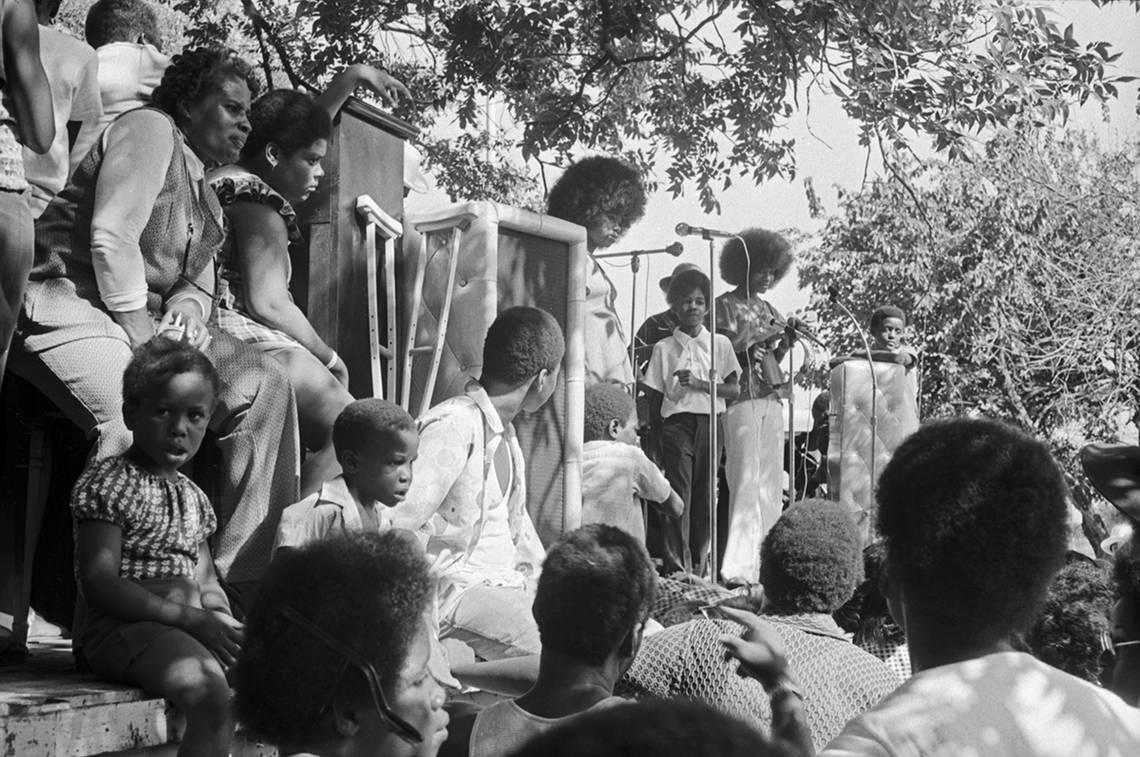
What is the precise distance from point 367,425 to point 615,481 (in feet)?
9.60

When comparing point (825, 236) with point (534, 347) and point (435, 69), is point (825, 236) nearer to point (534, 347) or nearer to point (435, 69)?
point (435, 69)

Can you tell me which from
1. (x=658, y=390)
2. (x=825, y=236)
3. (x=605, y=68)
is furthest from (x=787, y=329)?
(x=825, y=236)

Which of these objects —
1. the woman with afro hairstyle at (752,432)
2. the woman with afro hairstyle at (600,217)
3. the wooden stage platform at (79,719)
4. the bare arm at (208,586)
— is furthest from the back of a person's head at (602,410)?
the wooden stage platform at (79,719)

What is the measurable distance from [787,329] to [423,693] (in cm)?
697

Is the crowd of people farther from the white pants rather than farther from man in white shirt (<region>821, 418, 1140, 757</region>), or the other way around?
the white pants

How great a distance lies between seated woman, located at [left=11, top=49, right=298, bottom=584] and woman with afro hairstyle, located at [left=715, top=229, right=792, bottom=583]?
4459mm

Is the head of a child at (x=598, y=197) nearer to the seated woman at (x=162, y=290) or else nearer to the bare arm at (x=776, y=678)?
the seated woman at (x=162, y=290)

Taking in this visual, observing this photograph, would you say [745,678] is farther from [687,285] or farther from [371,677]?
[687,285]

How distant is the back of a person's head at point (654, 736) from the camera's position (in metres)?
1.12

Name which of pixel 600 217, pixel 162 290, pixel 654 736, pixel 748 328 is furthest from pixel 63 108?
pixel 748 328

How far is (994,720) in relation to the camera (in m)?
1.99

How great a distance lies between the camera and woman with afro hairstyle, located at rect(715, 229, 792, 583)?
885 centimetres

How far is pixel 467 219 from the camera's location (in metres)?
5.89

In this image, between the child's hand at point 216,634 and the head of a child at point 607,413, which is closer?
the child's hand at point 216,634
